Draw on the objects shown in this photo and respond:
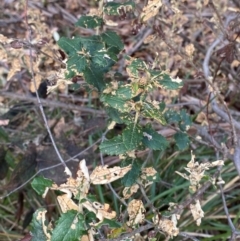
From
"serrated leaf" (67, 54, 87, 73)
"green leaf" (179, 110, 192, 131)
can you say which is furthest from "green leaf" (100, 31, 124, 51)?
"green leaf" (179, 110, 192, 131)

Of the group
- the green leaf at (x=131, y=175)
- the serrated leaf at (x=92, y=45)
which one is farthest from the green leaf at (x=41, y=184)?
the serrated leaf at (x=92, y=45)

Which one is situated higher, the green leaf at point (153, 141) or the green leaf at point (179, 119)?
the green leaf at point (153, 141)

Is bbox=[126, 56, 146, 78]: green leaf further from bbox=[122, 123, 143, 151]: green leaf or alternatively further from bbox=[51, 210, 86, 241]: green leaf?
bbox=[51, 210, 86, 241]: green leaf

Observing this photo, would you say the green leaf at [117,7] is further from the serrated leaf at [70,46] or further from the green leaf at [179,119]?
the green leaf at [179,119]

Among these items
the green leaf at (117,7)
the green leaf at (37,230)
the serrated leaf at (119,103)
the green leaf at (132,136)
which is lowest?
the green leaf at (37,230)

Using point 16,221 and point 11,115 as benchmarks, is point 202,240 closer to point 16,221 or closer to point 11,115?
point 16,221

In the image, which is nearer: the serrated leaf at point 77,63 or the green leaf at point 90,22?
the serrated leaf at point 77,63
